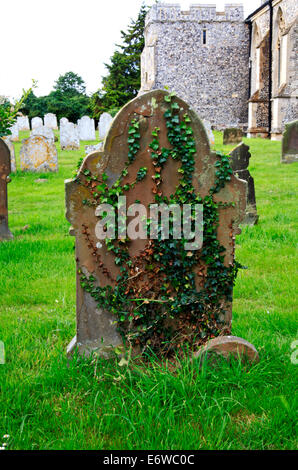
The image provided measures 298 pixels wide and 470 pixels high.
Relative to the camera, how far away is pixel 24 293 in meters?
4.73

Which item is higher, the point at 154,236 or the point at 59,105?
the point at 59,105

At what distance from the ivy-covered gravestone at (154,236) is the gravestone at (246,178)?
4138 millimetres

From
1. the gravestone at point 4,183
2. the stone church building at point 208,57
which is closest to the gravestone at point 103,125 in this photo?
the stone church building at point 208,57

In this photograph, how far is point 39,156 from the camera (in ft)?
45.4

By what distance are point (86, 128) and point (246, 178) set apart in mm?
20984

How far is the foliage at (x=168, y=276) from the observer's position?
3.16m

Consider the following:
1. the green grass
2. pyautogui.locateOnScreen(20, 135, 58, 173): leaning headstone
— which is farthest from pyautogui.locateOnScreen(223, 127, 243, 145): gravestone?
the green grass

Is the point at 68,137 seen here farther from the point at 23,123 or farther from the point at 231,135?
the point at 23,123

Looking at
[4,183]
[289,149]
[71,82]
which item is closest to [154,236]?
[4,183]

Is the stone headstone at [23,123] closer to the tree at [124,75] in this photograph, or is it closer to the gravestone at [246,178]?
the tree at [124,75]

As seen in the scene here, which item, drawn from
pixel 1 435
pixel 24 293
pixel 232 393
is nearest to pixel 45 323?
pixel 24 293

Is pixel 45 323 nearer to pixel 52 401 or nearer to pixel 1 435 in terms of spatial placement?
pixel 52 401

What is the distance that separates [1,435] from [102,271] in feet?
3.90

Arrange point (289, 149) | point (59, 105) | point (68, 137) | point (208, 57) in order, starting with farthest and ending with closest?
point (59, 105) → point (208, 57) → point (68, 137) → point (289, 149)
